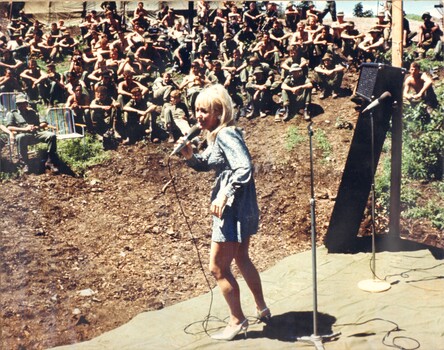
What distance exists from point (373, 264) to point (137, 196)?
3.55m

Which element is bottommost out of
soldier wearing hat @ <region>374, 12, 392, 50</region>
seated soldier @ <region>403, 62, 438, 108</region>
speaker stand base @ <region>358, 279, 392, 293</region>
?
speaker stand base @ <region>358, 279, 392, 293</region>

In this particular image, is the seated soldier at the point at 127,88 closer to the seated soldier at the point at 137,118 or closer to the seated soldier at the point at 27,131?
the seated soldier at the point at 137,118

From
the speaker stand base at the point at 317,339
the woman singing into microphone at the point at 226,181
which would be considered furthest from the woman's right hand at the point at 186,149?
the speaker stand base at the point at 317,339

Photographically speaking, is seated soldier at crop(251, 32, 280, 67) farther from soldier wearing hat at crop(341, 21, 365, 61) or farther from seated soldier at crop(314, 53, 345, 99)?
soldier wearing hat at crop(341, 21, 365, 61)

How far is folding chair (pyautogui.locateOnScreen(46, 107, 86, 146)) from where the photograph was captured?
8.30 metres

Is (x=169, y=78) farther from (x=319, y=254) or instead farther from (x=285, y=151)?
(x=319, y=254)

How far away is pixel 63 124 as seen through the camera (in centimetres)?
841

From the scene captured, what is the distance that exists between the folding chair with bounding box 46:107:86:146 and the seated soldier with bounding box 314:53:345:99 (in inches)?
151

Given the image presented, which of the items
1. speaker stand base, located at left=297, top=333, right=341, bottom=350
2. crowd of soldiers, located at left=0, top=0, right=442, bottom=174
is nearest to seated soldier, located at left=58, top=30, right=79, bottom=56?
crowd of soldiers, located at left=0, top=0, right=442, bottom=174

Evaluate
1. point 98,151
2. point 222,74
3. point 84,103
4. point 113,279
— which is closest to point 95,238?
point 113,279

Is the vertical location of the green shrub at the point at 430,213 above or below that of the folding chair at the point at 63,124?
below

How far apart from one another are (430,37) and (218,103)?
264 inches

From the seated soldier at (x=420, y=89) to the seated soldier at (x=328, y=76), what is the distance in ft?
3.60

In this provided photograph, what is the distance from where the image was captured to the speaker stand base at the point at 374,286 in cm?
552
